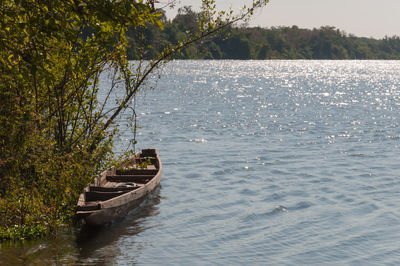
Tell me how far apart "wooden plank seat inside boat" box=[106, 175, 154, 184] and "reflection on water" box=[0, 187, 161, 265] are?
2.11m

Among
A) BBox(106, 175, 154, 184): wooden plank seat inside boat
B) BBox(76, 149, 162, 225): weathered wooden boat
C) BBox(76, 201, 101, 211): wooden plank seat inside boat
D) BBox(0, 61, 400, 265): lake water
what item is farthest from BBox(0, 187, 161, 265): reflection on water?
BBox(106, 175, 154, 184): wooden plank seat inside boat

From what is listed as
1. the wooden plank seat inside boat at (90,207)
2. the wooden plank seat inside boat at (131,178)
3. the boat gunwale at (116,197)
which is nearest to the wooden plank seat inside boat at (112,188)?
the boat gunwale at (116,197)

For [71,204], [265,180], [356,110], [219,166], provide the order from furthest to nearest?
[356,110], [219,166], [265,180], [71,204]

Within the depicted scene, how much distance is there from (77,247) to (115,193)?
2.56m

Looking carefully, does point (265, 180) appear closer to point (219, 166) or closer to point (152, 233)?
point (219, 166)

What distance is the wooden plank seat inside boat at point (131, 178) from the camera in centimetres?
2050

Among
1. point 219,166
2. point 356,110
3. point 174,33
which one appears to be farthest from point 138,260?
point 174,33

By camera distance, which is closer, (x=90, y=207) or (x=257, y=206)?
(x=90, y=207)

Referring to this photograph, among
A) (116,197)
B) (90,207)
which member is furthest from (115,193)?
(90,207)

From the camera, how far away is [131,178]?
20.9 m

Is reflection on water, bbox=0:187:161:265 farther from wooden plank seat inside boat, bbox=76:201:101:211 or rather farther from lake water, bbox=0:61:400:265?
wooden plank seat inside boat, bbox=76:201:101:211

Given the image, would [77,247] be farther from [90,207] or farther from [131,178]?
[131,178]

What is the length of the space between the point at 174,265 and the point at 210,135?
2692 centimetres

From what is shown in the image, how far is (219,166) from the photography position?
29359 millimetres
